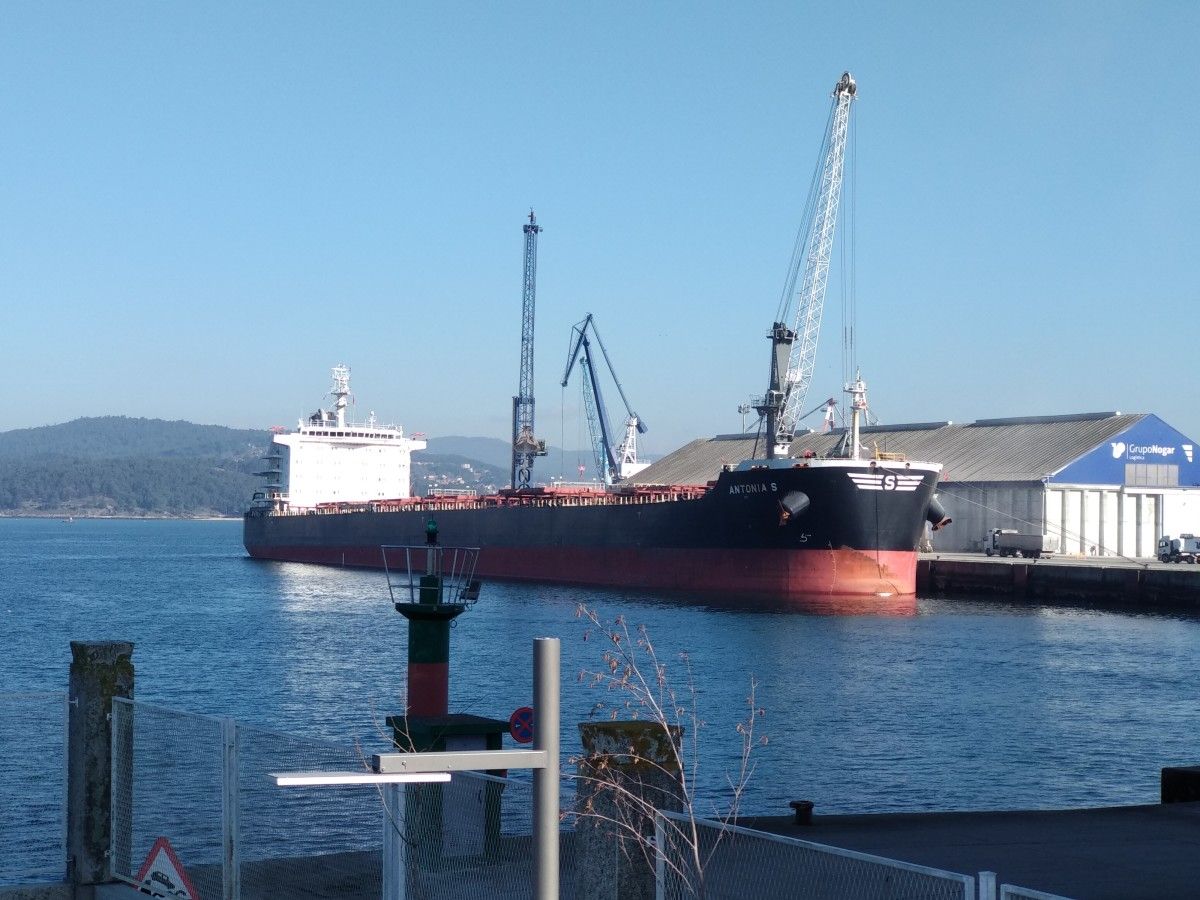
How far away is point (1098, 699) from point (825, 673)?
5.50m

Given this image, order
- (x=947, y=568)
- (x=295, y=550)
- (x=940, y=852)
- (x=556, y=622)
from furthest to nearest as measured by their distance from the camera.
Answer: (x=295, y=550), (x=947, y=568), (x=556, y=622), (x=940, y=852)

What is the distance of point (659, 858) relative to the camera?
567 cm

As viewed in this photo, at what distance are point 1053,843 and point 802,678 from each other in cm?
1791

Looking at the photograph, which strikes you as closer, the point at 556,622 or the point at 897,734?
the point at 897,734

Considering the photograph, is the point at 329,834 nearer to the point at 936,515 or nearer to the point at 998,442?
the point at 936,515

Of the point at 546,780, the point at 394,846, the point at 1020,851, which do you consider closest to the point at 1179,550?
the point at 1020,851

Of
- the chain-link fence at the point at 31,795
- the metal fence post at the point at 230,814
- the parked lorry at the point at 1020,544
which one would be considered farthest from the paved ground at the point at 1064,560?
the metal fence post at the point at 230,814

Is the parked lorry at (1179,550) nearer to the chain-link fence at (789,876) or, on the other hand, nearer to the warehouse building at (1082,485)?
the warehouse building at (1082,485)

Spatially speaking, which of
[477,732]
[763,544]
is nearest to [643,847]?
[477,732]

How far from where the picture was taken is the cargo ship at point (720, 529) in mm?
46969

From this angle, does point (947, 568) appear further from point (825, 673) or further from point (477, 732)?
point (477, 732)

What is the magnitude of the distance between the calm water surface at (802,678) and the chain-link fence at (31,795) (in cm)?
353

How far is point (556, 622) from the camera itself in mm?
41250

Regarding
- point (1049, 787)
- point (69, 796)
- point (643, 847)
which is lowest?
point (1049, 787)
